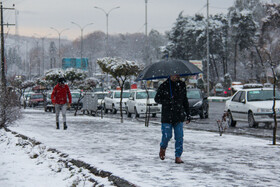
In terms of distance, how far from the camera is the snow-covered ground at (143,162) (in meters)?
7.92

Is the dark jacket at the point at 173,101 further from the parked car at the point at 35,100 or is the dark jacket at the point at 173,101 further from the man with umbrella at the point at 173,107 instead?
the parked car at the point at 35,100

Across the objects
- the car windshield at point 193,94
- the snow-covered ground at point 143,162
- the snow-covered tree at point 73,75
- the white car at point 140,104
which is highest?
the snow-covered tree at point 73,75

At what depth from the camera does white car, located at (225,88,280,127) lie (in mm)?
20641

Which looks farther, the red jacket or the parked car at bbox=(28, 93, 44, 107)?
the parked car at bbox=(28, 93, 44, 107)

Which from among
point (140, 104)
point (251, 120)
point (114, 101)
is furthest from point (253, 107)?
point (114, 101)

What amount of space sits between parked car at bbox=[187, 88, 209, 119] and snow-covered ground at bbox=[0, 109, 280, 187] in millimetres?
13814

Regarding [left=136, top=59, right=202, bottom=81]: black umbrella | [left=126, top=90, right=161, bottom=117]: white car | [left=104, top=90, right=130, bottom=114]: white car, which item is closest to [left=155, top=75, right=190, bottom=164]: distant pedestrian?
[left=136, top=59, right=202, bottom=81]: black umbrella

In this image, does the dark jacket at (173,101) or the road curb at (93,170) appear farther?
the dark jacket at (173,101)

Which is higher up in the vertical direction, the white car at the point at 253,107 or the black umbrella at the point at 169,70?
the black umbrella at the point at 169,70

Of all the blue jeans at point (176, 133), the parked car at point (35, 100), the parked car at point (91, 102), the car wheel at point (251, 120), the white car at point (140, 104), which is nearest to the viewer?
the blue jeans at point (176, 133)

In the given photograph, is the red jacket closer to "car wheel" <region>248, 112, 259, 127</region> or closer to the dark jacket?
"car wheel" <region>248, 112, 259, 127</region>

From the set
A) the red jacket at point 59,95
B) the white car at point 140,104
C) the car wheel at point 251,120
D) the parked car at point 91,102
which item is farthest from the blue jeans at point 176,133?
the parked car at point 91,102

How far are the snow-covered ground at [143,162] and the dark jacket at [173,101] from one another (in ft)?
2.63

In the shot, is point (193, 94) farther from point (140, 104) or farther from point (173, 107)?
point (173, 107)
